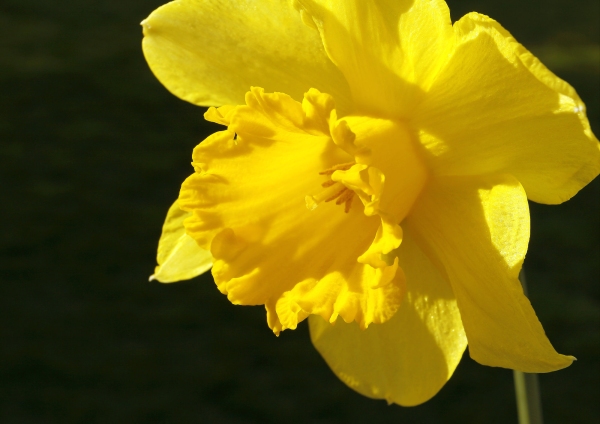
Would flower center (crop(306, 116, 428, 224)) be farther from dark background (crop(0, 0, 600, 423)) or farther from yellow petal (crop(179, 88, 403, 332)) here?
dark background (crop(0, 0, 600, 423))

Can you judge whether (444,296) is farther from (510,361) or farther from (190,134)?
(190,134)

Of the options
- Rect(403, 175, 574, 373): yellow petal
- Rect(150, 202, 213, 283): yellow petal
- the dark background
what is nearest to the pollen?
Rect(403, 175, 574, 373): yellow petal

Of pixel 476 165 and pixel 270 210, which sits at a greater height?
pixel 476 165

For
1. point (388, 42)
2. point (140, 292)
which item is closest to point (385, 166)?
point (388, 42)

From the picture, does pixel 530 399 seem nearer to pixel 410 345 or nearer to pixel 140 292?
pixel 410 345

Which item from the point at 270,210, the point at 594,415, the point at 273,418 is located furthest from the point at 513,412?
the point at 270,210

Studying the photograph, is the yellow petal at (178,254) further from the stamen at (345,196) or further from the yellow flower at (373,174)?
the stamen at (345,196)

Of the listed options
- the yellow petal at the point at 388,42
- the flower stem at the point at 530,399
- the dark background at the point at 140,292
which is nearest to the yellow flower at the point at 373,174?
the yellow petal at the point at 388,42
